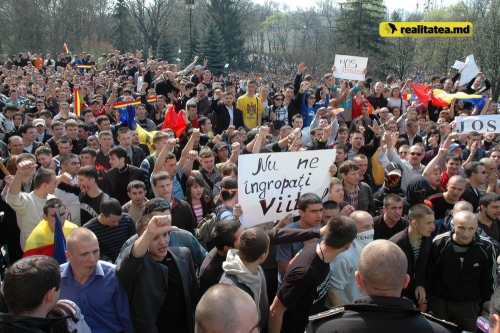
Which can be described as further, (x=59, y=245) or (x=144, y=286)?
(x=59, y=245)

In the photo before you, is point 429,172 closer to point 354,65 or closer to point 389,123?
point 389,123

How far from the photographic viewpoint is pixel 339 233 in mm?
3586

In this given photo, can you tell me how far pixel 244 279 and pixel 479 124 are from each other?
6.33 metres

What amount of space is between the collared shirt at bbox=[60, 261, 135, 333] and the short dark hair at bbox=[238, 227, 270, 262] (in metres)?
0.92

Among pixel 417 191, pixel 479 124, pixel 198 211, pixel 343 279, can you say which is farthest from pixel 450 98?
pixel 343 279

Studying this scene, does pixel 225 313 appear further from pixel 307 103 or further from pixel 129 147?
pixel 307 103

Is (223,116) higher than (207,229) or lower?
higher

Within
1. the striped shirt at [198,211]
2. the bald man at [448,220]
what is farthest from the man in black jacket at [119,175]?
the bald man at [448,220]

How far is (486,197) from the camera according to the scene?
5.21 m

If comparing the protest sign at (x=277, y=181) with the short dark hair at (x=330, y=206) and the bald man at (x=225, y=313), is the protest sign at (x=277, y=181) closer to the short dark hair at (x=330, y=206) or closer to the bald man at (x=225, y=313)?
the short dark hair at (x=330, y=206)

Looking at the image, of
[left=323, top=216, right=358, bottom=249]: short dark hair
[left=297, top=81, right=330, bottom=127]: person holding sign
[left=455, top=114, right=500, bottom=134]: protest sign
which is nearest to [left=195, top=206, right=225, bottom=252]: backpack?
[left=323, top=216, right=358, bottom=249]: short dark hair

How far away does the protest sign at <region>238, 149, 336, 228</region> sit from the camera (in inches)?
192

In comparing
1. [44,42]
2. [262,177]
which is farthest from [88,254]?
[44,42]

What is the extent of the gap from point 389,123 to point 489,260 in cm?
505
